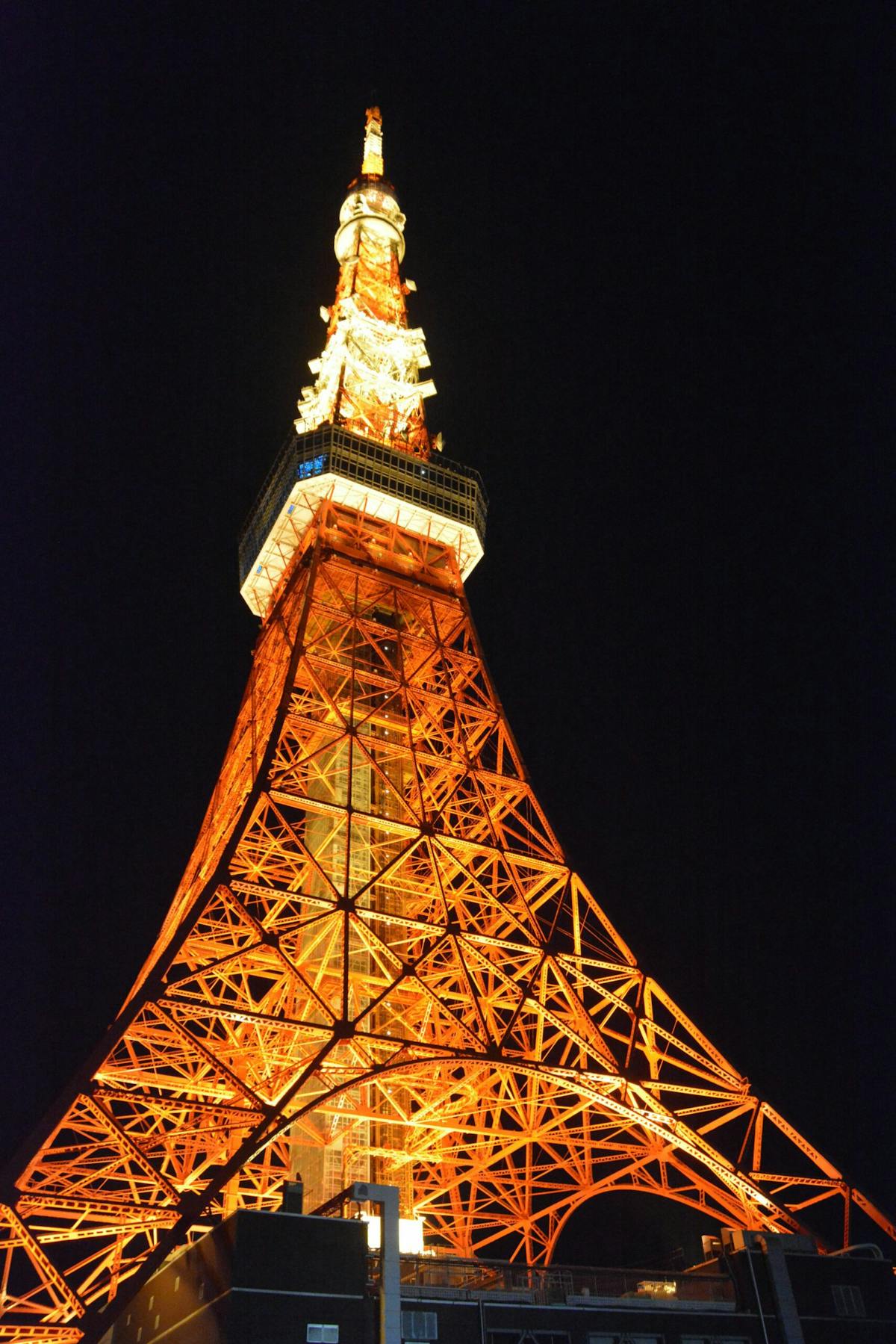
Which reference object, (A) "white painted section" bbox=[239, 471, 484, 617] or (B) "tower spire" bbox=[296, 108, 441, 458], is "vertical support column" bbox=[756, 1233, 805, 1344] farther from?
(B) "tower spire" bbox=[296, 108, 441, 458]

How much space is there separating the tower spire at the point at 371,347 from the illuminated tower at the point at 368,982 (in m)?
0.18

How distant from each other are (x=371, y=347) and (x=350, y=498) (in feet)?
24.6

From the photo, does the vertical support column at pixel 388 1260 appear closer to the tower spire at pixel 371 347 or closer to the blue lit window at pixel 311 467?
the blue lit window at pixel 311 467

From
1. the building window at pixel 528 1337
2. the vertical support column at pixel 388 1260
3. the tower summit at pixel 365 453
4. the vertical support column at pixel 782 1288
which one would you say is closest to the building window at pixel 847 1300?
the vertical support column at pixel 782 1288

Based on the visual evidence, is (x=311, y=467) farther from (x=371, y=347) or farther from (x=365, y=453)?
(x=371, y=347)

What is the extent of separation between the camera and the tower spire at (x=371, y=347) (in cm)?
3067

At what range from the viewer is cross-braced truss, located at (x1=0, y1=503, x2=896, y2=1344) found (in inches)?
594

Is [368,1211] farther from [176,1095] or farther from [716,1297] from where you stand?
[176,1095]

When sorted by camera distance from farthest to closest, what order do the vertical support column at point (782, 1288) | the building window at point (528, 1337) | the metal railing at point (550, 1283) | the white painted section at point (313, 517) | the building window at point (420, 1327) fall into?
the white painted section at point (313, 517), the vertical support column at point (782, 1288), the metal railing at point (550, 1283), the building window at point (528, 1337), the building window at point (420, 1327)

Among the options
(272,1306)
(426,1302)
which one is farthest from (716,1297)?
(272,1306)

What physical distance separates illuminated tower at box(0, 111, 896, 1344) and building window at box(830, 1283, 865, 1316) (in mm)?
1090

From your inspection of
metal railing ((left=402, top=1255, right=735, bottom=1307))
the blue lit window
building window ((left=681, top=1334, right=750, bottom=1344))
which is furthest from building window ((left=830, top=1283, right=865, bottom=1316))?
the blue lit window

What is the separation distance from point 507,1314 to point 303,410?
81.7ft

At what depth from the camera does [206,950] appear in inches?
741
